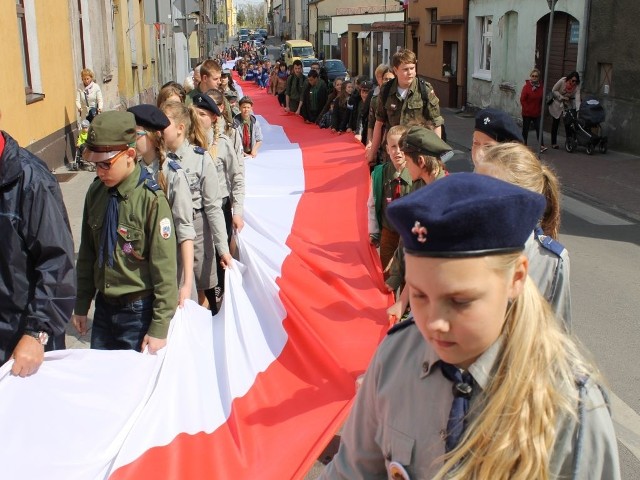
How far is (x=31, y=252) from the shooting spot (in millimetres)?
3250

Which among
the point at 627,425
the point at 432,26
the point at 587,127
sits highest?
the point at 432,26

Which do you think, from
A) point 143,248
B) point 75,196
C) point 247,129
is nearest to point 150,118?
point 143,248

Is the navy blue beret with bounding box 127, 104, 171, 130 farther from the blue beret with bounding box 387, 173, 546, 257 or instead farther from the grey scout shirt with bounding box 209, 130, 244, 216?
the blue beret with bounding box 387, 173, 546, 257

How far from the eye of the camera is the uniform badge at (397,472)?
1.63m

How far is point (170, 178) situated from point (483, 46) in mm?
23387

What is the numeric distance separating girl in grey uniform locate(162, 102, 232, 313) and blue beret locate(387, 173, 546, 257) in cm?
348

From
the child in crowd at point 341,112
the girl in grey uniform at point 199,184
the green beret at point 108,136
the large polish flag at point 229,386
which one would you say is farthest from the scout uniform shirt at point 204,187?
the child in crowd at point 341,112

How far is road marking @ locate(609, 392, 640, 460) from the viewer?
15.1 ft

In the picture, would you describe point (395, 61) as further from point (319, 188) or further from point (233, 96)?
point (233, 96)

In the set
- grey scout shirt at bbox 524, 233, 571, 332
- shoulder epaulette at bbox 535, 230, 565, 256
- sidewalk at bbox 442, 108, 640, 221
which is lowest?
sidewalk at bbox 442, 108, 640, 221

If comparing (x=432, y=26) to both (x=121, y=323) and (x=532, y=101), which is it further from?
(x=121, y=323)

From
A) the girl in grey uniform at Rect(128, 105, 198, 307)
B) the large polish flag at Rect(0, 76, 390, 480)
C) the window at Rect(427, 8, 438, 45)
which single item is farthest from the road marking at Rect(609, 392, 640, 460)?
the window at Rect(427, 8, 438, 45)

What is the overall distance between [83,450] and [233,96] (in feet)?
29.3

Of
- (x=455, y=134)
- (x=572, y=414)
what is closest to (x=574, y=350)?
(x=572, y=414)
